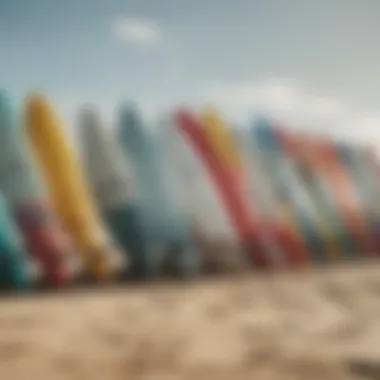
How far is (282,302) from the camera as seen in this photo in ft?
5.25

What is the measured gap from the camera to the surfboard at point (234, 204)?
163 cm

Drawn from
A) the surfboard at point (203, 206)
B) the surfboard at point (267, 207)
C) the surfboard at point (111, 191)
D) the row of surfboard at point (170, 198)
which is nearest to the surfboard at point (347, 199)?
the row of surfboard at point (170, 198)

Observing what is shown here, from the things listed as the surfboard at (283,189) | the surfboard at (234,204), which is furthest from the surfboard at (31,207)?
the surfboard at (283,189)

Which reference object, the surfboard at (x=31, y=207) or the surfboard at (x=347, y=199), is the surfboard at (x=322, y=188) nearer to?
the surfboard at (x=347, y=199)

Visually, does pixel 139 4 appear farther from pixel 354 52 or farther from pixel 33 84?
pixel 354 52

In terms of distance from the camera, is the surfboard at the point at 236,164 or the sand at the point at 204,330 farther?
the surfboard at the point at 236,164

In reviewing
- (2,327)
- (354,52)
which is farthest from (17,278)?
(354,52)

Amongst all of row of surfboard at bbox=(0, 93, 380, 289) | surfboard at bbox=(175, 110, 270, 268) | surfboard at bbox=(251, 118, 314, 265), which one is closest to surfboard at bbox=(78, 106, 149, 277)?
row of surfboard at bbox=(0, 93, 380, 289)

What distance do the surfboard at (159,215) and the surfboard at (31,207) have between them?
166 mm

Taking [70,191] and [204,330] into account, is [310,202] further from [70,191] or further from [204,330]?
[70,191]

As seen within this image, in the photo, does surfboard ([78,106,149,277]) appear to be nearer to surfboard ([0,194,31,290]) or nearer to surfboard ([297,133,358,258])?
surfboard ([0,194,31,290])

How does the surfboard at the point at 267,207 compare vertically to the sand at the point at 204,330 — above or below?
above

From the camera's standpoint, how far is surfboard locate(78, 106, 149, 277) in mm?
1593

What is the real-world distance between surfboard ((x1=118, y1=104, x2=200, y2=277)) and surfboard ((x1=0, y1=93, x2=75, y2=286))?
0.17 meters
